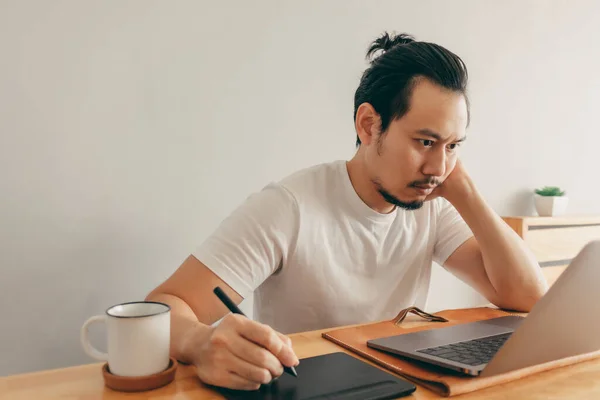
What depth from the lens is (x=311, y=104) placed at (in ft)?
5.48

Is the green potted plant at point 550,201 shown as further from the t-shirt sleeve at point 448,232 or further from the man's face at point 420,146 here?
the man's face at point 420,146

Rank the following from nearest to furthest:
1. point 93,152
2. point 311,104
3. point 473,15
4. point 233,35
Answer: point 93,152, point 233,35, point 311,104, point 473,15

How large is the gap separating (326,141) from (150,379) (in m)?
1.22

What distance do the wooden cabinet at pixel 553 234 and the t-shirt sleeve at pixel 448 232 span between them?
41.3 inches

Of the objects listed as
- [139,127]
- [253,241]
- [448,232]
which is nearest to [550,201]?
[448,232]

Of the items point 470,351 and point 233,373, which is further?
point 470,351

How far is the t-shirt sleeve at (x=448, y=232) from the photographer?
1309 millimetres

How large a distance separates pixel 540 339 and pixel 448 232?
681 millimetres

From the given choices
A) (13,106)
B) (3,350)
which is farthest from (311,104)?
(3,350)

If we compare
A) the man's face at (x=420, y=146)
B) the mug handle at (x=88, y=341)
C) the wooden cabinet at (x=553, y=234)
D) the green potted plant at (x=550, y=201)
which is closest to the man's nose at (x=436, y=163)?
the man's face at (x=420, y=146)

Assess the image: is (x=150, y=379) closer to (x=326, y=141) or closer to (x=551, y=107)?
(x=326, y=141)

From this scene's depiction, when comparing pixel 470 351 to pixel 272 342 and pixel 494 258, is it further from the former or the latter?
pixel 494 258

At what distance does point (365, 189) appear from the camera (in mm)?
1230

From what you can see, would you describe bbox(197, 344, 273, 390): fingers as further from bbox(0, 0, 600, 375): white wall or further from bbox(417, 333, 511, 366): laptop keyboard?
bbox(0, 0, 600, 375): white wall
